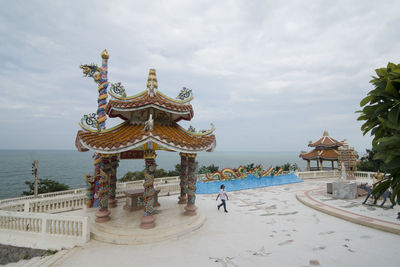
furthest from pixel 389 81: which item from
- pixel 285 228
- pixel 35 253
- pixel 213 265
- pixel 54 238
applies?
pixel 35 253

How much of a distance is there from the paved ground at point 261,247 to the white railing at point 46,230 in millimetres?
557

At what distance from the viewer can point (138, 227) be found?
7121mm

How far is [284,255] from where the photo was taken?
218 inches

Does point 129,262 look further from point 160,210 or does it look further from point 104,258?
point 160,210

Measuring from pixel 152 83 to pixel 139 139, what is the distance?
109 inches

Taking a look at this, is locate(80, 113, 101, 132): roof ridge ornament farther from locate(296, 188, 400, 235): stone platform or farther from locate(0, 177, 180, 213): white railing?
locate(296, 188, 400, 235): stone platform

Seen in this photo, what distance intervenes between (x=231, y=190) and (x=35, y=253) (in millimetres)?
12694

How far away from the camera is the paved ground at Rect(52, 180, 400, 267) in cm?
525

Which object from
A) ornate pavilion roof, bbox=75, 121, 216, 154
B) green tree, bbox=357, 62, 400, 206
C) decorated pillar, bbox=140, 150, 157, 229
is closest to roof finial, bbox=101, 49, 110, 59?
ornate pavilion roof, bbox=75, 121, 216, 154

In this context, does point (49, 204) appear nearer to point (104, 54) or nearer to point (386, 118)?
point (104, 54)

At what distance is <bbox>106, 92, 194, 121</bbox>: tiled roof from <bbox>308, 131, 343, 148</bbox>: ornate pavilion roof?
24.1 metres

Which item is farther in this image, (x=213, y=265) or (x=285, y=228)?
(x=285, y=228)

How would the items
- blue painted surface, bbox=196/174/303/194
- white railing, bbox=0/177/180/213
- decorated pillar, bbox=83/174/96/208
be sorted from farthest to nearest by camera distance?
blue painted surface, bbox=196/174/303/194, decorated pillar, bbox=83/174/96/208, white railing, bbox=0/177/180/213

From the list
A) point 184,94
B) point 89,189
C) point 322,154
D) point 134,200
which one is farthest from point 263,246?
point 322,154
